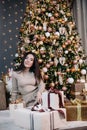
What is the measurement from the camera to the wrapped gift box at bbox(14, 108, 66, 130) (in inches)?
89.4

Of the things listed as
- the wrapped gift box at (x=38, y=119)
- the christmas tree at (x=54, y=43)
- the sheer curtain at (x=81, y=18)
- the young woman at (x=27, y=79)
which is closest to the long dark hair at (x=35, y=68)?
the young woman at (x=27, y=79)

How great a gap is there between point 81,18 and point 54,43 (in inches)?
44.8

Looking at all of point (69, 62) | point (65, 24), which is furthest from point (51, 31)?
point (69, 62)

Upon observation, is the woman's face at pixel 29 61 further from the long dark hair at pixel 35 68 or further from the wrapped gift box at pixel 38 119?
the wrapped gift box at pixel 38 119

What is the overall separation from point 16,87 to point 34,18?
5.57ft

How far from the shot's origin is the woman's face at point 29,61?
368cm

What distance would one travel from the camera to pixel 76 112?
8.91ft

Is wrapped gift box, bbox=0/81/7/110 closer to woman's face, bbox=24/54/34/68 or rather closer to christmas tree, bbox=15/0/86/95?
christmas tree, bbox=15/0/86/95

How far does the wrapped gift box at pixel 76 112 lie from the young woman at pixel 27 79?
99cm

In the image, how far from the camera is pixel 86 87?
4449 mm

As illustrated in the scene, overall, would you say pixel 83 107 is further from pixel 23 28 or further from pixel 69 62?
pixel 23 28

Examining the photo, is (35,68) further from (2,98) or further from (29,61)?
(2,98)

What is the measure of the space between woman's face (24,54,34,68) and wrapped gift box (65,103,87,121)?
1.09 metres

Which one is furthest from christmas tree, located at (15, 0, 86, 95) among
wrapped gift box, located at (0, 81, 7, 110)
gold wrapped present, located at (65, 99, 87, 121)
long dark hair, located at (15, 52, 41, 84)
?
gold wrapped present, located at (65, 99, 87, 121)
